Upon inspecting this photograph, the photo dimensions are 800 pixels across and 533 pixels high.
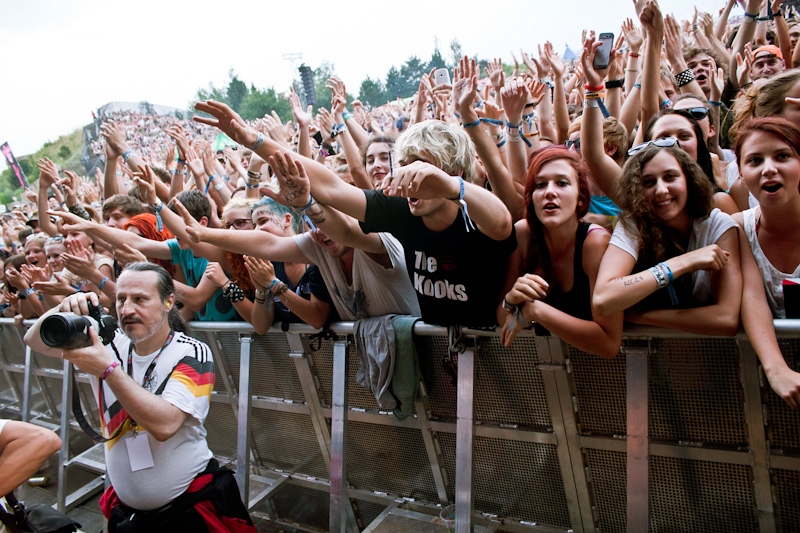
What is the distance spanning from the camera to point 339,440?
2963mm

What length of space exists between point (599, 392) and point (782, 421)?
61 centimetres

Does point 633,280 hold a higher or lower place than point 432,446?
higher

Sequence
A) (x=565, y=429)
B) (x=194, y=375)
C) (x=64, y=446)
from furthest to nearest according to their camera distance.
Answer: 1. (x=64, y=446)
2. (x=194, y=375)
3. (x=565, y=429)

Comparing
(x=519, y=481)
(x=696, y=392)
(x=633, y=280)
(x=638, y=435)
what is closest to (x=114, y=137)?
(x=519, y=481)

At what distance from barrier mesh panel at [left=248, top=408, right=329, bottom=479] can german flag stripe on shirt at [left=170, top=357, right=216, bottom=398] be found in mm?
803

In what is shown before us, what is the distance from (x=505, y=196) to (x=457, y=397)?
952 millimetres

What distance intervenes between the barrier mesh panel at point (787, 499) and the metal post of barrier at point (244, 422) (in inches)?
101

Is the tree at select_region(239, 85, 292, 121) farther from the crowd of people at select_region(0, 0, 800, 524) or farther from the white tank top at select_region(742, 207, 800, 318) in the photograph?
the white tank top at select_region(742, 207, 800, 318)

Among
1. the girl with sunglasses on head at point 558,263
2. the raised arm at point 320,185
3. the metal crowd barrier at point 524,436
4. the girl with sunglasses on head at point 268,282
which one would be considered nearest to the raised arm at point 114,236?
the girl with sunglasses on head at point 268,282

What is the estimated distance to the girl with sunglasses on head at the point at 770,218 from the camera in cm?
191

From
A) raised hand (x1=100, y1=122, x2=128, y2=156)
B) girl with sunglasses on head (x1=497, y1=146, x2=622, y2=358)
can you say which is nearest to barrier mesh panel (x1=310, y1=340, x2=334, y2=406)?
girl with sunglasses on head (x1=497, y1=146, x2=622, y2=358)

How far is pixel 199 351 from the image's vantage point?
9.42 ft

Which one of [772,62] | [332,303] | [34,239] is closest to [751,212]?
[332,303]

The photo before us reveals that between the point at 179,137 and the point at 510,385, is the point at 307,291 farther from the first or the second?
the point at 179,137
